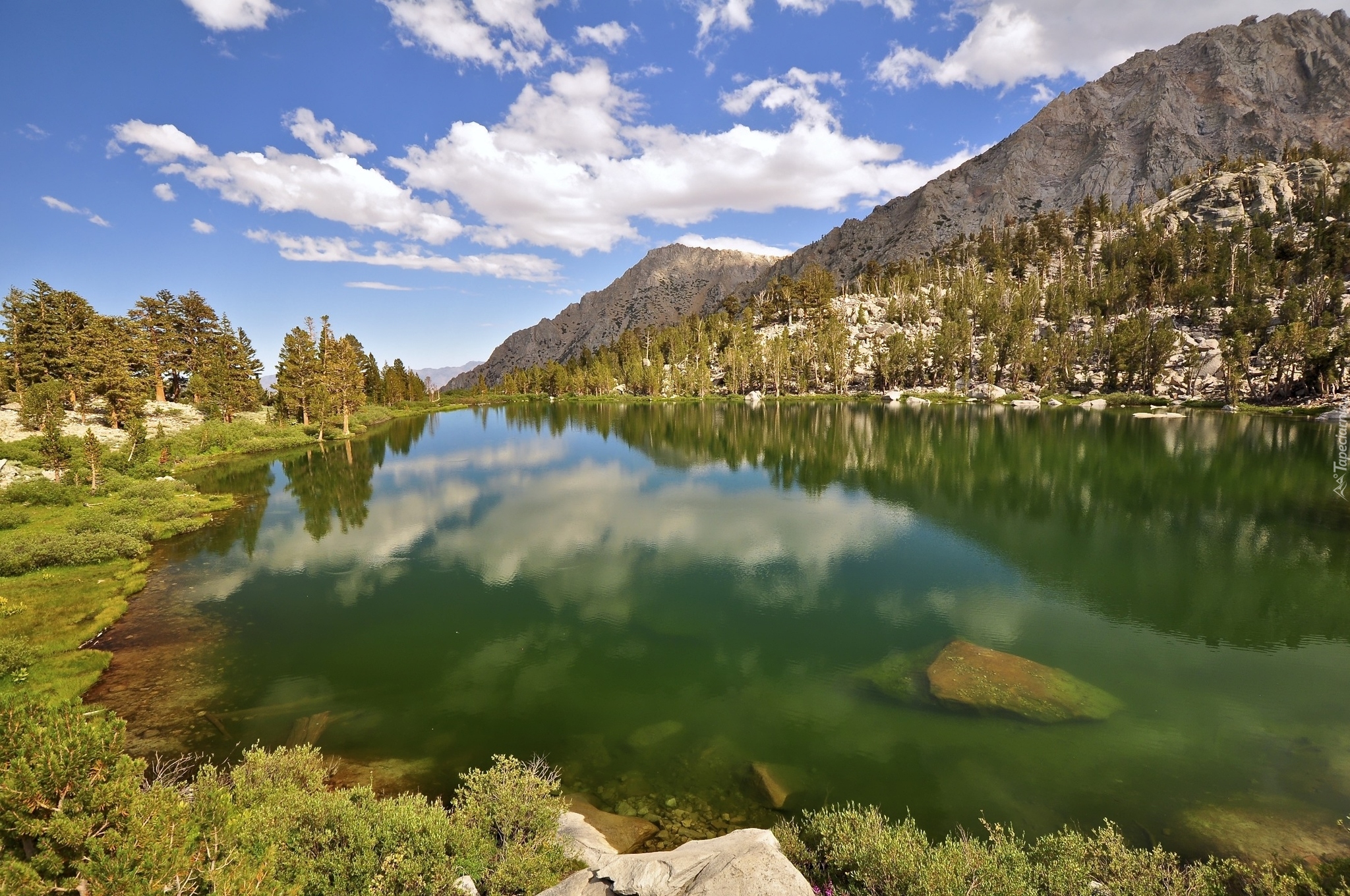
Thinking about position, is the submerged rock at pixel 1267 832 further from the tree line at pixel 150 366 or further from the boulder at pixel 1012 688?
the tree line at pixel 150 366

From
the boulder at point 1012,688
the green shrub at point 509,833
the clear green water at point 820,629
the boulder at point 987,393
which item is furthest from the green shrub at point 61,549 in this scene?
the boulder at point 987,393

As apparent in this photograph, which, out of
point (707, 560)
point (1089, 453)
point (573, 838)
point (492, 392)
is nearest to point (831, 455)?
point (1089, 453)

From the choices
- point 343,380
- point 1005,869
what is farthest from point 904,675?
point 343,380

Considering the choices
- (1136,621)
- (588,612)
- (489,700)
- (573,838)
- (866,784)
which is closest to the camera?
(573,838)

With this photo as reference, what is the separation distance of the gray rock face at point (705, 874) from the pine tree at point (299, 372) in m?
87.6

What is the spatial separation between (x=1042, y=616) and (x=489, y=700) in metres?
20.1

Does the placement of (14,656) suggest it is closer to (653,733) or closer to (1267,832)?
(653,733)

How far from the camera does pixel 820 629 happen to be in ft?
65.3

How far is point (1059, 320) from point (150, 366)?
170915mm

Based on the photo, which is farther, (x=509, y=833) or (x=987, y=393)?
(x=987, y=393)

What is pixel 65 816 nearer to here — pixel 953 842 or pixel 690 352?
pixel 953 842

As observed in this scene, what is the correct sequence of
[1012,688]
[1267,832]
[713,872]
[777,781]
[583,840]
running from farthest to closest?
[1012,688]
[777,781]
[1267,832]
[583,840]
[713,872]

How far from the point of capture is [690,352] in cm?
15900

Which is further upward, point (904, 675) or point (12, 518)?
point (12, 518)
